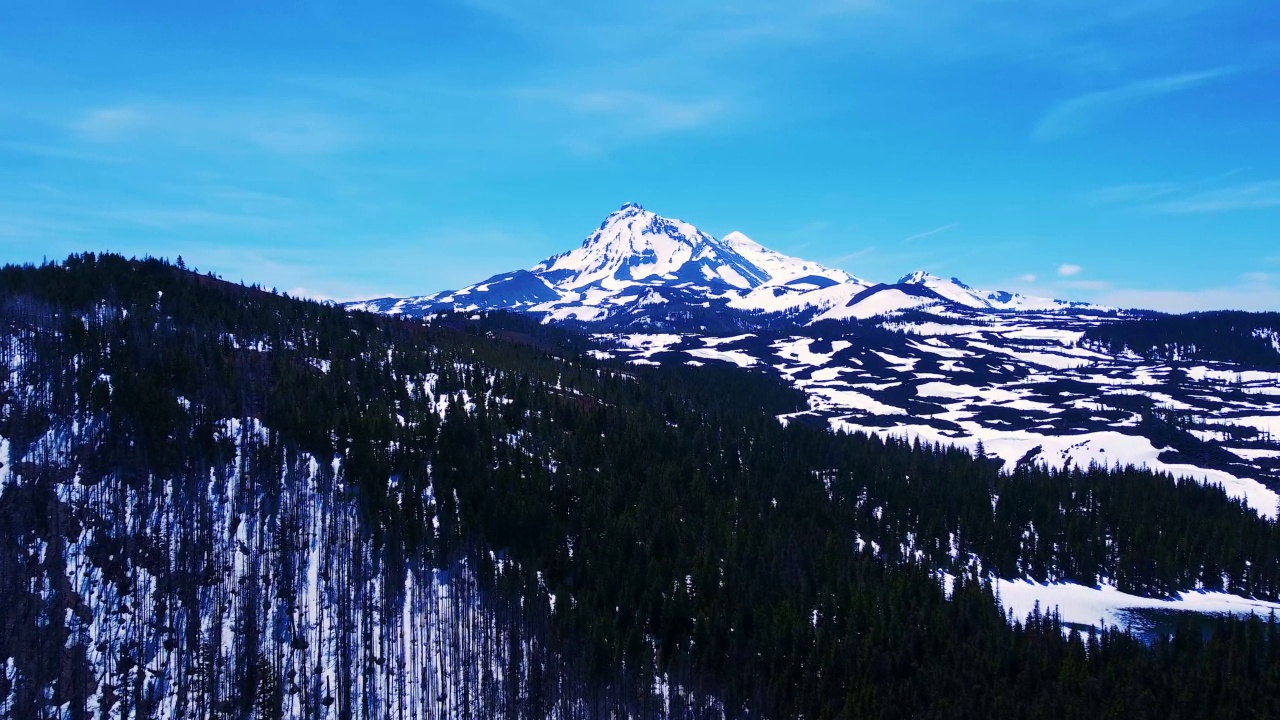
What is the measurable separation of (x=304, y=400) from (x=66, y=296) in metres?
42.5

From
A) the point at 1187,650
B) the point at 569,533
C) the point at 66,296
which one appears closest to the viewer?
the point at 1187,650

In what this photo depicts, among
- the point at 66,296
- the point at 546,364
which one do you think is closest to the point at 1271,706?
the point at 546,364

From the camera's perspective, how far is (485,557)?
85312 mm

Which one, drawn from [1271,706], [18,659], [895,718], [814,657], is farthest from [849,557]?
[18,659]

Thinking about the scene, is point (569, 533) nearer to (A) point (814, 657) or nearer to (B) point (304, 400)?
(A) point (814, 657)

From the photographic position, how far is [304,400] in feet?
340

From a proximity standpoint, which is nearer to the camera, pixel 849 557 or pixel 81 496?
pixel 81 496

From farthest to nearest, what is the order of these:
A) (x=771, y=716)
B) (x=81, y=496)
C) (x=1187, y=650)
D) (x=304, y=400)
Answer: (x=304, y=400), (x=81, y=496), (x=1187, y=650), (x=771, y=716)

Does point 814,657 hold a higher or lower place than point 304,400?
lower

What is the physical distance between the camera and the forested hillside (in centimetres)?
7094

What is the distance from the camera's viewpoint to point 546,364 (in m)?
166

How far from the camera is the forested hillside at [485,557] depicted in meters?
70.9

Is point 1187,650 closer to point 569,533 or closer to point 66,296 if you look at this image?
point 569,533

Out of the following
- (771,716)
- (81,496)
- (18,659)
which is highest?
(81,496)
